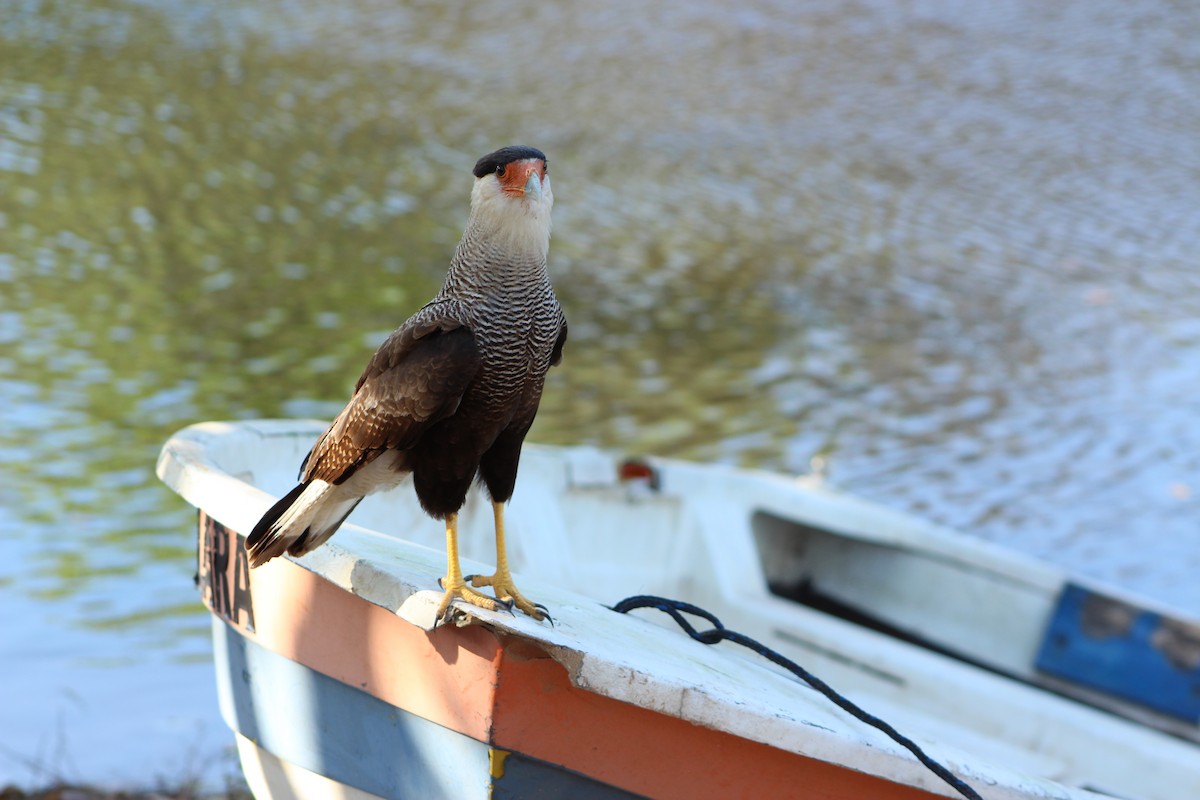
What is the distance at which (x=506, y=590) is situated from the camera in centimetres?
248

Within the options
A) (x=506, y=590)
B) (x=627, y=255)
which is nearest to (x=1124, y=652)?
(x=506, y=590)

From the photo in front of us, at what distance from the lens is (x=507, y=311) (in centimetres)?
232

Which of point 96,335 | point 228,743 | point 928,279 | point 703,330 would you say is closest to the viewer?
point 228,743

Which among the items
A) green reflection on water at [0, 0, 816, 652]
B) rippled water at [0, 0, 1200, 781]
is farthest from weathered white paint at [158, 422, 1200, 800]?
green reflection on water at [0, 0, 816, 652]

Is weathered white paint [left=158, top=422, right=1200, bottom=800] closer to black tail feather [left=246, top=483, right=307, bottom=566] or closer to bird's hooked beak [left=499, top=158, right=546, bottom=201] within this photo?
black tail feather [left=246, top=483, right=307, bottom=566]

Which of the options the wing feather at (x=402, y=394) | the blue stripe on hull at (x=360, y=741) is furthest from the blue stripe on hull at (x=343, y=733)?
the wing feather at (x=402, y=394)

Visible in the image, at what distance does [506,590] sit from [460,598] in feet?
0.74

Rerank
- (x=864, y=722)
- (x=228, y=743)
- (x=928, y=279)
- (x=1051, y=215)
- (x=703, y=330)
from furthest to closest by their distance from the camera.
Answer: (x=1051, y=215), (x=928, y=279), (x=703, y=330), (x=228, y=743), (x=864, y=722)

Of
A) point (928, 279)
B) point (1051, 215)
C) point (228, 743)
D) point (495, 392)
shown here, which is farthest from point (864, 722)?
point (1051, 215)

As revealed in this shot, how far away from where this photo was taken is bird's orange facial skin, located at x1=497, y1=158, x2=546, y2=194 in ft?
7.35

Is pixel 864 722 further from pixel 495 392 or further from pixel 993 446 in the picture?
pixel 993 446

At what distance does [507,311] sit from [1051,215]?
9.61 m

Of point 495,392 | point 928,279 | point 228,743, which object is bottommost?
point 228,743

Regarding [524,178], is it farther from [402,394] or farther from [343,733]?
[343,733]
